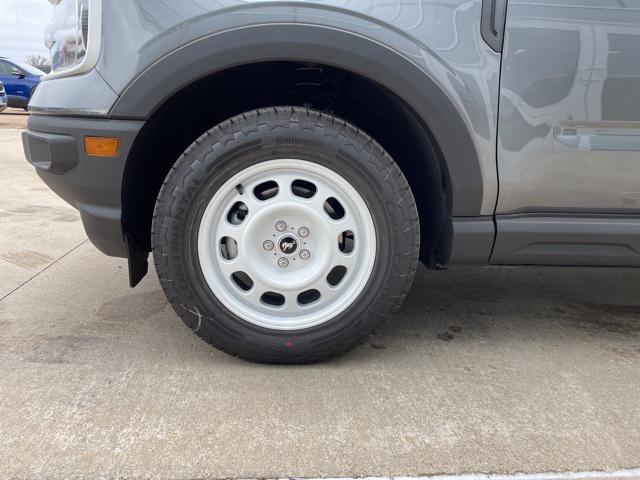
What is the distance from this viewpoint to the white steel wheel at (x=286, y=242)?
1.99 m

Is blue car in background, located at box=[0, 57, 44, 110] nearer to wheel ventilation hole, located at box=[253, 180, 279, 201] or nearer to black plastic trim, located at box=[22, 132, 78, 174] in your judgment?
black plastic trim, located at box=[22, 132, 78, 174]

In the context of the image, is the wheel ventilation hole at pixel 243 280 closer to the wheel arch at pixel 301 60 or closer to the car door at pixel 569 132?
the wheel arch at pixel 301 60

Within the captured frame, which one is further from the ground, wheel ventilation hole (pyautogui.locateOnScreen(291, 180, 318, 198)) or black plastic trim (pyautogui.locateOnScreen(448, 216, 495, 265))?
wheel ventilation hole (pyautogui.locateOnScreen(291, 180, 318, 198))

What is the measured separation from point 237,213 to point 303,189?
0.91 feet

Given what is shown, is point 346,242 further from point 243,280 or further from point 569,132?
point 569,132

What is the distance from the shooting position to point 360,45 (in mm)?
1830

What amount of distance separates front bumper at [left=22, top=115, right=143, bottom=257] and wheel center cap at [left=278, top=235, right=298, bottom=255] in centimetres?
61

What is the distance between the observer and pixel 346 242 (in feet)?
7.00

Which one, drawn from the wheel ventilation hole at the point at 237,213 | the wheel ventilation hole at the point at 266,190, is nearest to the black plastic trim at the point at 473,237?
the wheel ventilation hole at the point at 266,190

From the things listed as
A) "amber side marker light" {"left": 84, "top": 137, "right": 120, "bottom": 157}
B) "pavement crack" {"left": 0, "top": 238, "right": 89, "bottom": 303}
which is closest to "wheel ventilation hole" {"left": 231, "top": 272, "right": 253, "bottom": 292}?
"amber side marker light" {"left": 84, "top": 137, "right": 120, "bottom": 157}

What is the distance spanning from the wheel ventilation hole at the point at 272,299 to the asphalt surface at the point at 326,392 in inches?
10.1

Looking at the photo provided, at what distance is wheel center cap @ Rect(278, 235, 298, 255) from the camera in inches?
80.7

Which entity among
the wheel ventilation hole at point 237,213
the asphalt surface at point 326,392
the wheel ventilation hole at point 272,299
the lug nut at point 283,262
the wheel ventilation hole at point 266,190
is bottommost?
the asphalt surface at point 326,392

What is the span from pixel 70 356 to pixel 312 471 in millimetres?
1167
